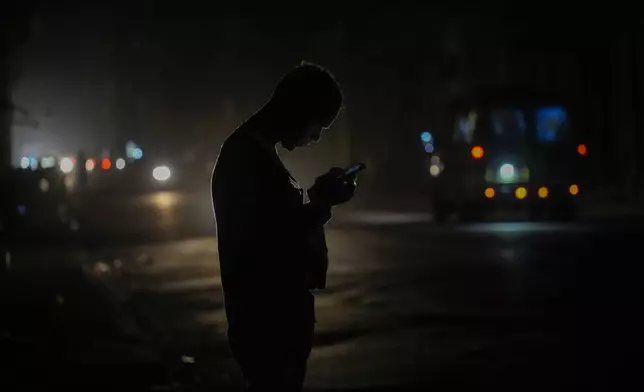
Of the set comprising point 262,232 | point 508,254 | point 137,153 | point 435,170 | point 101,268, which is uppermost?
point 137,153

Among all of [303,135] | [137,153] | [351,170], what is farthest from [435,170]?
[137,153]

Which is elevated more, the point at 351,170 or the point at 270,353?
the point at 351,170

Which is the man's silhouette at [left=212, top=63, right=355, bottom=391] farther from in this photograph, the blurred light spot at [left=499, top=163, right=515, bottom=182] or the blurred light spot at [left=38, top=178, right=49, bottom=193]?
the blurred light spot at [left=38, top=178, right=49, bottom=193]

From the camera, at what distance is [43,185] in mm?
27547

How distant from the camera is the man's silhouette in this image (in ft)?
11.0

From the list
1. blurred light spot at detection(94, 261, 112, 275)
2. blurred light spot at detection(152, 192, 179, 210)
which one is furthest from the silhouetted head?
blurred light spot at detection(152, 192, 179, 210)

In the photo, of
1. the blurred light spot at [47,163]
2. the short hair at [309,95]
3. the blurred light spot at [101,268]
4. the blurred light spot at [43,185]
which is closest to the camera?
the short hair at [309,95]

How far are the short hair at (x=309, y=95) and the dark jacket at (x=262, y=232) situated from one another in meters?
0.18

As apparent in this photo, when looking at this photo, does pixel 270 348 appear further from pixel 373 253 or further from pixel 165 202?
pixel 165 202

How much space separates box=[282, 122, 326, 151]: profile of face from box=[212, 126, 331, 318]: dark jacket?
0.16 metres

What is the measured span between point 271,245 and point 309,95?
500mm

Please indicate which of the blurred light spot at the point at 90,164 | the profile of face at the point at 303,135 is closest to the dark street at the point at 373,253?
the profile of face at the point at 303,135

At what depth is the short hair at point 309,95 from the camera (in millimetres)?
3514

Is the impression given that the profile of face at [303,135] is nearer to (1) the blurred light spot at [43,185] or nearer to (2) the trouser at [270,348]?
(2) the trouser at [270,348]
